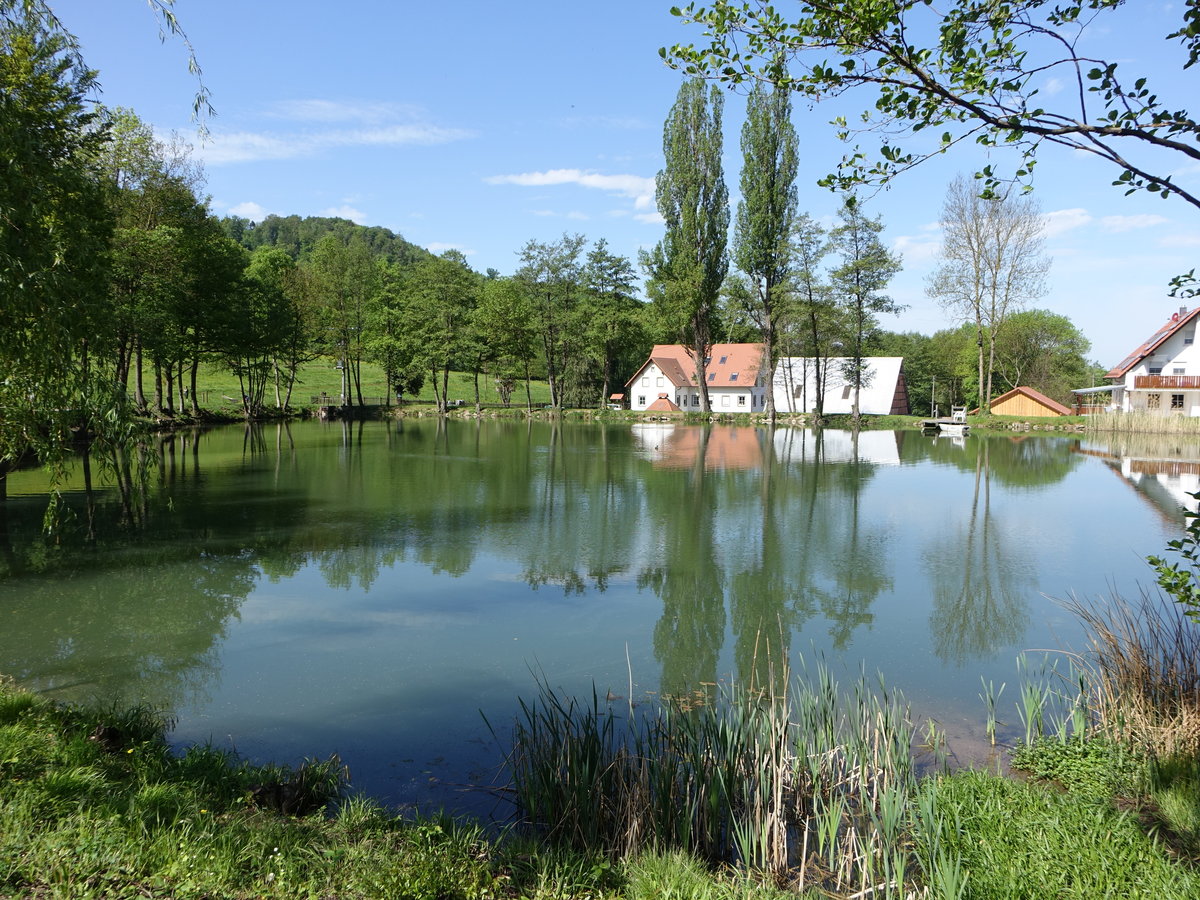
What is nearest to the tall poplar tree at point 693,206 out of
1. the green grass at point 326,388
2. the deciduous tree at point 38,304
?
the green grass at point 326,388

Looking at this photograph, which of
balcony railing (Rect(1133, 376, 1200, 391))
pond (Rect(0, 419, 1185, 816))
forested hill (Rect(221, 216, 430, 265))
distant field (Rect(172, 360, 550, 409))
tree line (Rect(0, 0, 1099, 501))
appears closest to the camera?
pond (Rect(0, 419, 1185, 816))

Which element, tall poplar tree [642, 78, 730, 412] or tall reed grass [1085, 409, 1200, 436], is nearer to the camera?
tall reed grass [1085, 409, 1200, 436]

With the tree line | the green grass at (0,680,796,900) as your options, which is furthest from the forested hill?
the green grass at (0,680,796,900)

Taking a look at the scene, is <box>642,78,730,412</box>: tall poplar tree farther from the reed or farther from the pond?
the reed

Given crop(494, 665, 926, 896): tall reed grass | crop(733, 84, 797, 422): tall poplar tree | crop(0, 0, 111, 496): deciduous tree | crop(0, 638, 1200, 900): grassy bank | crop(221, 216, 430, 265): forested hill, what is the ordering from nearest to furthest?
crop(0, 638, 1200, 900): grassy bank
crop(494, 665, 926, 896): tall reed grass
crop(0, 0, 111, 496): deciduous tree
crop(733, 84, 797, 422): tall poplar tree
crop(221, 216, 430, 265): forested hill

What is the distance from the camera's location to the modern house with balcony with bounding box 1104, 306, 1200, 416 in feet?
139

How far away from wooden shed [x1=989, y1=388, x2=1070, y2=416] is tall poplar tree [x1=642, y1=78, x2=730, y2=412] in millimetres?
21587

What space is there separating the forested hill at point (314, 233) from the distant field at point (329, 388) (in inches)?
1416

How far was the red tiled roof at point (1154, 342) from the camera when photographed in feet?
140

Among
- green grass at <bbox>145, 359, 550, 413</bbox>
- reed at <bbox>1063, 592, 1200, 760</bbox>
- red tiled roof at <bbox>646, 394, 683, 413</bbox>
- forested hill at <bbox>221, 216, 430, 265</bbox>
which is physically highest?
forested hill at <bbox>221, 216, 430, 265</bbox>

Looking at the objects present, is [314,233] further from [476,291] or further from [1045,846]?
[1045,846]

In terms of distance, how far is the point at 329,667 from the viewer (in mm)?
7793

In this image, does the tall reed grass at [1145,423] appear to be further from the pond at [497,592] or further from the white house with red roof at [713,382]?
the white house with red roof at [713,382]

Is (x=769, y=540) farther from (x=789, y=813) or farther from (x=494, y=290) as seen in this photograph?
(x=494, y=290)
